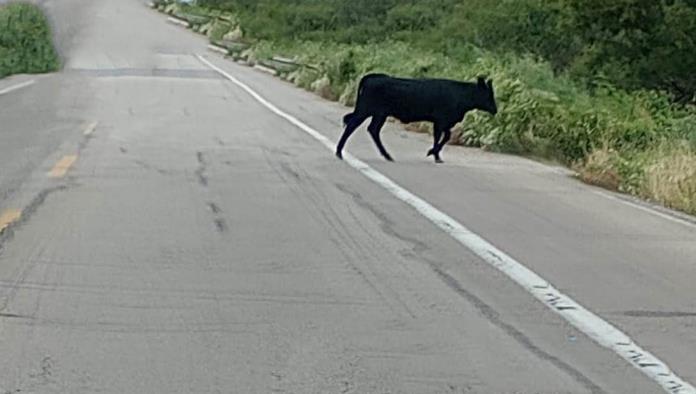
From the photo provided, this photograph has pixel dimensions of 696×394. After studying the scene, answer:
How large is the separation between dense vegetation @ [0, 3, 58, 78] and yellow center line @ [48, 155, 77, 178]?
23499mm

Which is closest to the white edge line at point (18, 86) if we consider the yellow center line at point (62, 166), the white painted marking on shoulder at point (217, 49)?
the yellow center line at point (62, 166)

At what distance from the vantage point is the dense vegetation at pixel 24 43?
43.4 m

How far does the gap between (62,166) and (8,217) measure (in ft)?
13.4

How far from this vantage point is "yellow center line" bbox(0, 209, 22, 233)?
444 inches

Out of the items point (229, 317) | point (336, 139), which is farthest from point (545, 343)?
point (336, 139)

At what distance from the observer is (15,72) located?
4138 cm

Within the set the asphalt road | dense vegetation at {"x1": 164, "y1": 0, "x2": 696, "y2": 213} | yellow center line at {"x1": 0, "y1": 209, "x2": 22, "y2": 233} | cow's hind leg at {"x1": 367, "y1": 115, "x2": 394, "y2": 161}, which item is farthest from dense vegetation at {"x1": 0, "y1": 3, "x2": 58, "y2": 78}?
yellow center line at {"x1": 0, "y1": 209, "x2": 22, "y2": 233}

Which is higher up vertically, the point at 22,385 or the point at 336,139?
the point at 22,385

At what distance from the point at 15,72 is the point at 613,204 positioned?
98.9 ft

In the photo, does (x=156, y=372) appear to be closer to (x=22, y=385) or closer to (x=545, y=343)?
(x=22, y=385)

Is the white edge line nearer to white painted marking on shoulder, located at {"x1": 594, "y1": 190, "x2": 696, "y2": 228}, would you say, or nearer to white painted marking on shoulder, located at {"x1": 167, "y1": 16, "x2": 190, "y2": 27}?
white painted marking on shoulder, located at {"x1": 594, "y1": 190, "x2": 696, "y2": 228}

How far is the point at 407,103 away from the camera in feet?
56.9

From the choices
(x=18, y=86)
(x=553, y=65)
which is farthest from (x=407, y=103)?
(x=553, y=65)

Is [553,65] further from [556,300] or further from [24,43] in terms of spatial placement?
[556,300]
